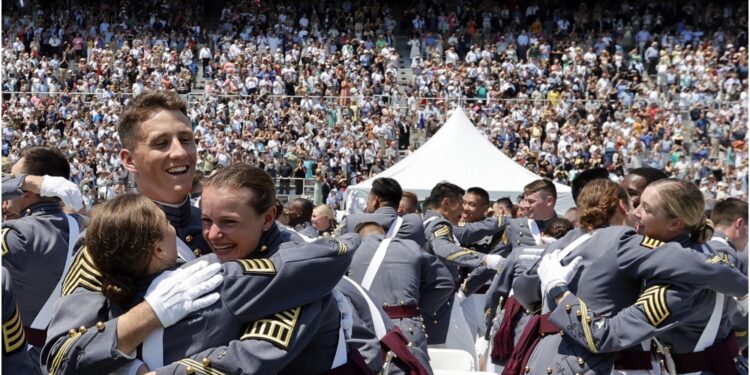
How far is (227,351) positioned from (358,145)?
82.0ft

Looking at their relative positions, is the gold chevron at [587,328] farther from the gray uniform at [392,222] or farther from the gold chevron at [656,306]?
the gray uniform at [392,222]

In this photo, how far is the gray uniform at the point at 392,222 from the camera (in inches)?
313

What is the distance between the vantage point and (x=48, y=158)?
541cm

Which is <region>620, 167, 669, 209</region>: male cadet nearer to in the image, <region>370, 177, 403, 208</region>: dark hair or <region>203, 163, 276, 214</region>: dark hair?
<region>370, 177, 403, 208</region>: dark hair

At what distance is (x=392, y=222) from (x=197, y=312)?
522 centimetres

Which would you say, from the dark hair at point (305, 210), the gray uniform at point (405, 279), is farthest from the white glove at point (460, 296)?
the dark hair at point (305, 210)

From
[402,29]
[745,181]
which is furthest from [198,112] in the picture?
[745,181]

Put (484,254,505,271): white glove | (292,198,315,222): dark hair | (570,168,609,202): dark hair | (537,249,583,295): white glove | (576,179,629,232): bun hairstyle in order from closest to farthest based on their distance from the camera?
(537,249,583,295): white glove → (576,179,629,232): bun hairstyle → (570,168,609,202): dark hair → (484,254,505,271): white glove → (292,198,315,222): dark hair

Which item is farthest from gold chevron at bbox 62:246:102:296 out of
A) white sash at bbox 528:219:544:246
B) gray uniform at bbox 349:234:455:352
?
white sash at bbox 528:219:544:246

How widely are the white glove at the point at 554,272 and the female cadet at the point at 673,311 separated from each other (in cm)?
1

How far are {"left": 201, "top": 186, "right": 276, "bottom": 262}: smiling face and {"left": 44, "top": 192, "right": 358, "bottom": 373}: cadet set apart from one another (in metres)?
0.23

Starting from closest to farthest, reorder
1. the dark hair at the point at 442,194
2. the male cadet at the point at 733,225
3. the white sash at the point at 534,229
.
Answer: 1. the male cadet at the point at 733,225
2. the dark hair at the point at 442,194
3. the white sash at the point at 534,229

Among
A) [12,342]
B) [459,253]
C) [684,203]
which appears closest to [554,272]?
[684,203]

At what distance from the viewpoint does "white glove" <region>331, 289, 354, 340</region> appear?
328 centimetres
